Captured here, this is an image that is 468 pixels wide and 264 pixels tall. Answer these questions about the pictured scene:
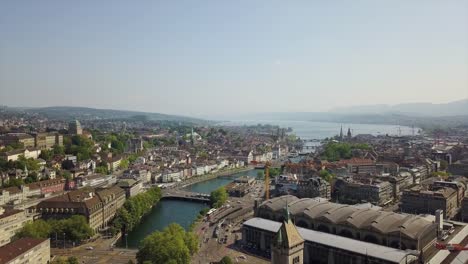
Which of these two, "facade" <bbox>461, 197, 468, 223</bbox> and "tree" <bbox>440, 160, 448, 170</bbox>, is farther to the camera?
"tree" <bbox>440, 160, 448, 170</bbox>

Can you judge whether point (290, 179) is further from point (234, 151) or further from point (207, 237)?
point (234, 151)

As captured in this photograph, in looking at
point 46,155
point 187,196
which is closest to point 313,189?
point 187,196

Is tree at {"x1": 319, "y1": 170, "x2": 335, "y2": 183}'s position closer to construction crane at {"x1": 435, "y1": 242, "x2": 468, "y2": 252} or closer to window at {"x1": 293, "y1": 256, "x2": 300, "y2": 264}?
construction crane at {"x1": 435, "y1": 242, "x2": 468, "y2": 252}

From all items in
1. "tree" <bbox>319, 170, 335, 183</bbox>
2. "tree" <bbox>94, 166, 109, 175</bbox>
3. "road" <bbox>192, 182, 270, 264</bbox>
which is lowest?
"road" <bbox>192, 182, 270, 264</bbox>

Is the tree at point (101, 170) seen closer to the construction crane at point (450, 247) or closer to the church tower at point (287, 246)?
the construction crane at point (450, 247)

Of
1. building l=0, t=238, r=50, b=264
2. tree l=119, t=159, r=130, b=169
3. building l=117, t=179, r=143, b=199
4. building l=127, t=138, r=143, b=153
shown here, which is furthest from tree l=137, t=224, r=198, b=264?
building l=127, t=138, r=143, b=153

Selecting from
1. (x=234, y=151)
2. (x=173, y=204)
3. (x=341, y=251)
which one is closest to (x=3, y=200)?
(x=173, y=204)

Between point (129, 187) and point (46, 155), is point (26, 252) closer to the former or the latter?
point (129, 187)

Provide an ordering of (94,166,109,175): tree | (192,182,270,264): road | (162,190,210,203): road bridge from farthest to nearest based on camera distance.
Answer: (94,166,109,175): tree → (162,190,210,203): road bridge → (192,182,270,264): road
